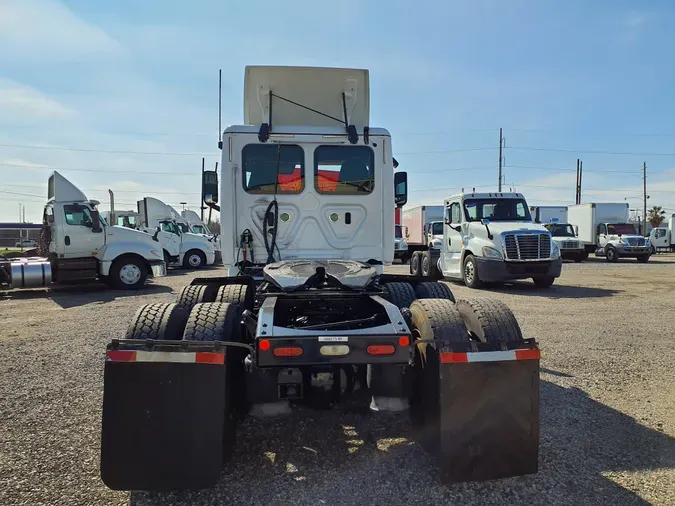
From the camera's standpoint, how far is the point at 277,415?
341 cm

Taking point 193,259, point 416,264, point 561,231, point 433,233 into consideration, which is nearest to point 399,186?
point 416,264

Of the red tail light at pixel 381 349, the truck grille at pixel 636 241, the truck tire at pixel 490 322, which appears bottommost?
the red tail light at pixel 381 349

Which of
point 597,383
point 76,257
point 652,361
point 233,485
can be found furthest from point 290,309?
point 76,257

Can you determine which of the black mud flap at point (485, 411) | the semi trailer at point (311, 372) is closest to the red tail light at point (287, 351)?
the semi trailer at point (311, 372)

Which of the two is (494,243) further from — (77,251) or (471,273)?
(77,251)

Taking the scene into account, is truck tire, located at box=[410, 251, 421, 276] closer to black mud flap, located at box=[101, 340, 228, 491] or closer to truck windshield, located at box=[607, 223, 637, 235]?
truck windshield, located at box=[607, 223, 637, 235]

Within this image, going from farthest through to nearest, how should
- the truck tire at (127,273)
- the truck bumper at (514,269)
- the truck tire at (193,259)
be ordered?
the truck tire at (193,259) < the truck tire at (127,273) < the truck bumper at (514,269)

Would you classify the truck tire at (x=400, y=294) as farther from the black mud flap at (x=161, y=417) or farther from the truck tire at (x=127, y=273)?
the truck tire at (x=127, y=273)

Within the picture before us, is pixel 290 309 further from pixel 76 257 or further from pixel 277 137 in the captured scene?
pixel 76 257

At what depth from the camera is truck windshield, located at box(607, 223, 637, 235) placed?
27859mm

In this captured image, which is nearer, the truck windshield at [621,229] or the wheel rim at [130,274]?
the wheel rim at [130,274]

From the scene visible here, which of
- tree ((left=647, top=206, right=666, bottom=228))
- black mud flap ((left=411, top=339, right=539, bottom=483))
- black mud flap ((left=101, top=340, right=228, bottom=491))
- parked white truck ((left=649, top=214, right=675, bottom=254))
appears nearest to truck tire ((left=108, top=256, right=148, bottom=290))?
black mud flap ((left=101, top=340, right=228, bottom=491))

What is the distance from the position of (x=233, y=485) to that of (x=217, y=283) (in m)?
2.34

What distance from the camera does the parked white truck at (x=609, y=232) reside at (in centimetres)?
2669
